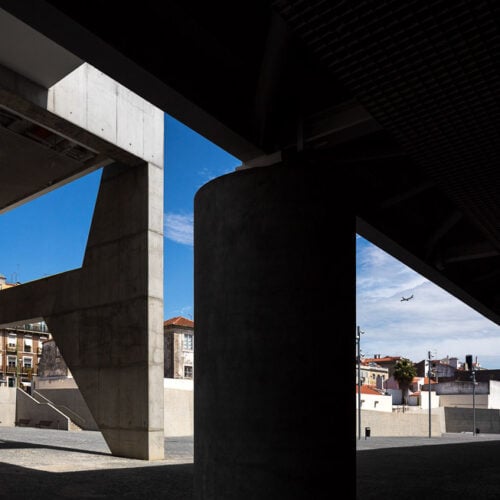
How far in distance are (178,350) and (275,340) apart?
215 ft

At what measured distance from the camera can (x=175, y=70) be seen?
6285 millimetres

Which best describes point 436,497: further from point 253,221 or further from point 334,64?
point 334,64

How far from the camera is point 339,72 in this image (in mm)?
4895

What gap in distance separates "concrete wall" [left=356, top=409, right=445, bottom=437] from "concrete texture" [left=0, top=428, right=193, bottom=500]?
32.1 m

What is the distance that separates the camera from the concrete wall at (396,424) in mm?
50781

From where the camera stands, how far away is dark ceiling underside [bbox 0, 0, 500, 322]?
4.36m

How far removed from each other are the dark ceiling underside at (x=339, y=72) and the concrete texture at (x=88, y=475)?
7263mm

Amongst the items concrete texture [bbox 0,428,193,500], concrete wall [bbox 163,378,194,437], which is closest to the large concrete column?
concrete texture [bbox 0,428,193,500]

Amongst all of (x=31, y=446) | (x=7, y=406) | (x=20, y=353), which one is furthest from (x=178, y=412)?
(x=20, y=353)

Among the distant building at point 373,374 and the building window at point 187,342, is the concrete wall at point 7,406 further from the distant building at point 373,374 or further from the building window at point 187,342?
the distant building at point 373,374

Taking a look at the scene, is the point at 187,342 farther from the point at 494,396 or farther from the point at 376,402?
the point at 494,396

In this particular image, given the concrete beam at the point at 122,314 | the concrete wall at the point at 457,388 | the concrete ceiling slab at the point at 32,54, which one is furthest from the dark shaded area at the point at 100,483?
the concrete wall at the point at 457,388

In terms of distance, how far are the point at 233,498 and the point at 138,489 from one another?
6789 mm

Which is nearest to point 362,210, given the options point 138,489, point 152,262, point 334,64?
point 334,64
